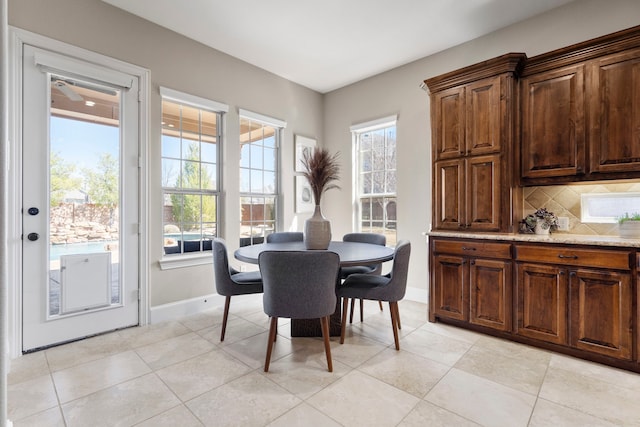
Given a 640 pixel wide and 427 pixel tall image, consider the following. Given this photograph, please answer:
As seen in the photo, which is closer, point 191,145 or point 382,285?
point 382,285

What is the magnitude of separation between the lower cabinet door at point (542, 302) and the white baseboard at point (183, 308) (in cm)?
312

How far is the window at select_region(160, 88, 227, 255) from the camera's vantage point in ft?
11.0

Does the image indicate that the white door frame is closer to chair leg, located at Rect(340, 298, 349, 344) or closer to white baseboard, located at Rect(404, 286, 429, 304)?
chair leg, located at Rect(340, 298, 349, 344)

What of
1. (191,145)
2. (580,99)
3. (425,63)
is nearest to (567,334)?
(580,99)

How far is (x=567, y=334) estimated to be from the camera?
7.91 ft

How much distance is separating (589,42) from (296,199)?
352cm

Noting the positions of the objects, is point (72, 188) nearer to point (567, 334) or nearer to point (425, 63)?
point (425, 63)

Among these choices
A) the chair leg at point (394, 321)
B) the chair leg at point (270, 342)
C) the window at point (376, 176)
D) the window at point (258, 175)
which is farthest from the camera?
the window at point (376, 176)

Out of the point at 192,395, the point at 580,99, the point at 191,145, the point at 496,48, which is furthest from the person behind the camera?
the point at 191,145

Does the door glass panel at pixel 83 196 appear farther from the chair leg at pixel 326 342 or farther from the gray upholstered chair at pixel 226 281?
the chair leg at pixel 326 342

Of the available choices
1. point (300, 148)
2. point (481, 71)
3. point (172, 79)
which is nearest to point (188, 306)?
point (172, 79)

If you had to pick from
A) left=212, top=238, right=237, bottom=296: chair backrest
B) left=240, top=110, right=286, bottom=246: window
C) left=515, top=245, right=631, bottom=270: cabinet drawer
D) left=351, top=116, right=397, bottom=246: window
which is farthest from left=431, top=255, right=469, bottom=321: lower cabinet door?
left=240, top=110, right=286, bottom=246: window

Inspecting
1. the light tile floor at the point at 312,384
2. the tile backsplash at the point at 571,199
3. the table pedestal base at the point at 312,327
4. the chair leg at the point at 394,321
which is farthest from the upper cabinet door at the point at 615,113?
the table pedestal base at the point at 312,327

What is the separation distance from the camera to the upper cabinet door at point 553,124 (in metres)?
2.60
